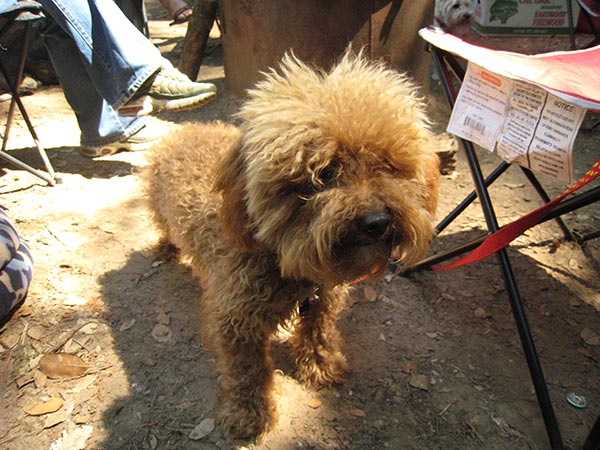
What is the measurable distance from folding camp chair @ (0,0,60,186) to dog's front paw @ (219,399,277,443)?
9.18 feet

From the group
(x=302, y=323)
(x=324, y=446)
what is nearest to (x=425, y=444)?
(x=324, y=446)

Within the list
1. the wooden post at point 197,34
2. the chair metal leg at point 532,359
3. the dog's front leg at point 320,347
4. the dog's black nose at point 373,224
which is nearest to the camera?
the dog's black nose at point 373,224

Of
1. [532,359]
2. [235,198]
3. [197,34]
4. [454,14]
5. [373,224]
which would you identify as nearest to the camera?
[373,224]

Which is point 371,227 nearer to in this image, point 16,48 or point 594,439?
point 594,439

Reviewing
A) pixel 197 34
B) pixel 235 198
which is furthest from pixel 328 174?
pixel 197 34

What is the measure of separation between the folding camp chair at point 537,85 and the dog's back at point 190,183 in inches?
48.2

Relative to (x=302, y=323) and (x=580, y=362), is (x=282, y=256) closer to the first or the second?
(x=302, y=323)

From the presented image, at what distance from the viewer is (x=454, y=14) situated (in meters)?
5.40

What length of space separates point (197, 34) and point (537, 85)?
15.5 ft

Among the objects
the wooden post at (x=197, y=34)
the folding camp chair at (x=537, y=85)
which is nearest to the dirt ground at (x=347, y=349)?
the folding camp chair at (x=537, y=85)

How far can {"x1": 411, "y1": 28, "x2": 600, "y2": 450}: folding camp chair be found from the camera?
5.99ft

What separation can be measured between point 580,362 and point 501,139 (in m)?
1.33

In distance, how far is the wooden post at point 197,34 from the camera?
5.50 m

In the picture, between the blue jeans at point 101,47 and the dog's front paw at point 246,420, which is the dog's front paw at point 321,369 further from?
the blue jeans at point 101,47
